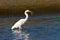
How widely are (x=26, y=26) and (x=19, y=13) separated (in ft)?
18.2

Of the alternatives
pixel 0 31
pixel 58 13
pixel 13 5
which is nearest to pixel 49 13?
pixel 58 13

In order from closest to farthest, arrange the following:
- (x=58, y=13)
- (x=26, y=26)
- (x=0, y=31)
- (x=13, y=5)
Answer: (x=0, y=31)
(x=26, y=26)
(x=58, y=13)
(x=13, y=5)

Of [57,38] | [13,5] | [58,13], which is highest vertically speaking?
[13,5]

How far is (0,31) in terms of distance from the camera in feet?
46.5

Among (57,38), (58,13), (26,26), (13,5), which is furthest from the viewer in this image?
(13,5)

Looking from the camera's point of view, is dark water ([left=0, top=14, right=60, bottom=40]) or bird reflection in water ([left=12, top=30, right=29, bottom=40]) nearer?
bird reflection in water ([left=12, top=30, right=29, bottom=40])

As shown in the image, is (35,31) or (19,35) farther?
(35,31)

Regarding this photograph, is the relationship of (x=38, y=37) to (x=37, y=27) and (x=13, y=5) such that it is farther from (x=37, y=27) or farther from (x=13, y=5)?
(x=13, y=5)

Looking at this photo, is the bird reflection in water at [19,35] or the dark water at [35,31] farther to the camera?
the dark water at [35,31]

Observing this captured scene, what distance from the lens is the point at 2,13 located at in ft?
67.9

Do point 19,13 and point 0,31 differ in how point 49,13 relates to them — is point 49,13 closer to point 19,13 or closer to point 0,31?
point 19,13

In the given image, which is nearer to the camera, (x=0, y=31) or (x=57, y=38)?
(x=57, y=38)

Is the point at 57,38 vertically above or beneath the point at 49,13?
beneath

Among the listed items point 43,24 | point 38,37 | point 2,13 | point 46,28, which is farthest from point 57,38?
point 2,13
